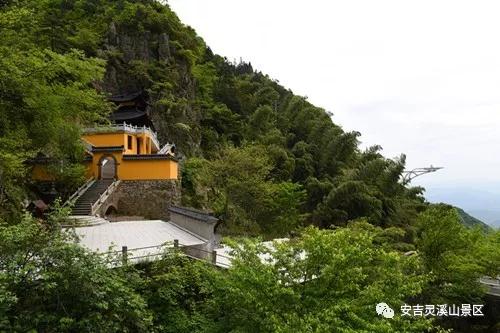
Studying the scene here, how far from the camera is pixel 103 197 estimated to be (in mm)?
18984

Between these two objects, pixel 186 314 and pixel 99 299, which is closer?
pixel 99 299

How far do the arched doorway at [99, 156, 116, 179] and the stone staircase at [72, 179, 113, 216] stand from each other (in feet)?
3.51

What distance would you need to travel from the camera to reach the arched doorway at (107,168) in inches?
848

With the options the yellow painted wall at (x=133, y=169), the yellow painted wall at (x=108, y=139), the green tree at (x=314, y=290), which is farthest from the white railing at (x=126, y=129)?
the green tree at (x=314, y=290)

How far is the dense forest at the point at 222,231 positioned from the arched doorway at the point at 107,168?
2.18 m

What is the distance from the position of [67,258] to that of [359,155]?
37031 millimetres

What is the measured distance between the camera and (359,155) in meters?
41.0

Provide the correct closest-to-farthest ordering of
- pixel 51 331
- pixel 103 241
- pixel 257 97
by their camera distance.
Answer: pixel 51 331
pixel 103 241
pixel 257 97

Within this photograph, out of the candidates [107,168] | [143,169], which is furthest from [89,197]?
[107,168]

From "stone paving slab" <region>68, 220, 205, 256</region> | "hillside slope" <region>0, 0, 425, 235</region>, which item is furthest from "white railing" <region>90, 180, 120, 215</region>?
"hillside slope" <region>0, 0, 425, 235</region>

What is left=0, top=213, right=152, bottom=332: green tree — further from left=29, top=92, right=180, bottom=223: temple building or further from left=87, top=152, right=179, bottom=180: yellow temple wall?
left=87, top=152, right=179, bottom=180: yellow temple wall

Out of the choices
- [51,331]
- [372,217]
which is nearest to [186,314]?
[51,331]

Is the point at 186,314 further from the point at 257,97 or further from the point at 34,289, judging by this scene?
the point at 257,97

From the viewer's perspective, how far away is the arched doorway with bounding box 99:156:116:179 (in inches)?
848
